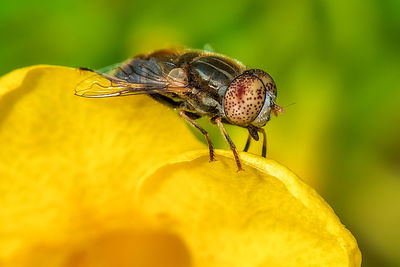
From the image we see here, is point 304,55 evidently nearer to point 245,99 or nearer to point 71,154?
point 245,99

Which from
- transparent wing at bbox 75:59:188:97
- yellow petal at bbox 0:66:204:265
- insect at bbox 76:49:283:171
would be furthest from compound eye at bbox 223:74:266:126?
yellow petal at bbox 0:66:204:265

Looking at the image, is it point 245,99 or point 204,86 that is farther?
point 204,86

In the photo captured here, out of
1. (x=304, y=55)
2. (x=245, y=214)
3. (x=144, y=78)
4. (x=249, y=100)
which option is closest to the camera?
(x=245, y=214)

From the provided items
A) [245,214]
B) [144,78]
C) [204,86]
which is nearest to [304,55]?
[204,86]

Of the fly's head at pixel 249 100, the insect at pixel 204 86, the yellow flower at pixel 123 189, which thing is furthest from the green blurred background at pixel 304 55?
the yellow flower at pixel 123 189

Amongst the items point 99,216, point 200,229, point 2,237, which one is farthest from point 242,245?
point 2,237

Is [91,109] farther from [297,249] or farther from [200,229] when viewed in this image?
[297,249]
